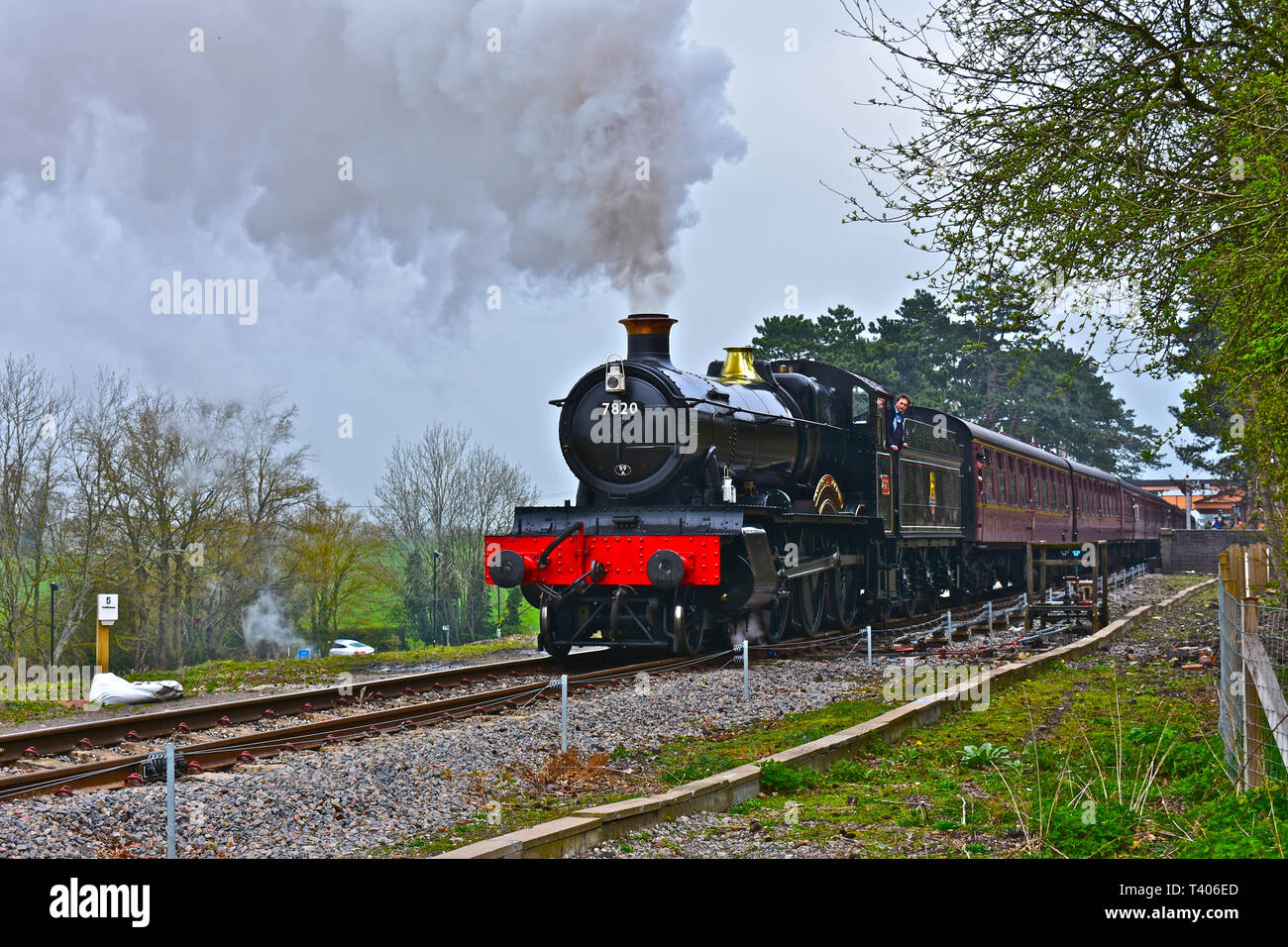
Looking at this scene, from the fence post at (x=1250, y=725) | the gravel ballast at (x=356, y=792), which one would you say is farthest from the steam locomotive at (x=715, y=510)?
the fence post at (x=1250, y=725)

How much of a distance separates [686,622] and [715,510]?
1.60 m

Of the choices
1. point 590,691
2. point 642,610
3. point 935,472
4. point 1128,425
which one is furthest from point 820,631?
point 1128,425

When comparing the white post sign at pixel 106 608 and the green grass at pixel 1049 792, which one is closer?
the green grass at pixel 1049 792

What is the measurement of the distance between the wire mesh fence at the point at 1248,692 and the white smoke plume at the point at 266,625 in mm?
42686

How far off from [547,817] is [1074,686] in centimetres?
764

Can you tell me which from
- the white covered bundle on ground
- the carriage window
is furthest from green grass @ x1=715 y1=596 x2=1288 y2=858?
the carriage window

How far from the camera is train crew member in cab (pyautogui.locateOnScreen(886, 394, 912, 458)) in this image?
18797 millimetres

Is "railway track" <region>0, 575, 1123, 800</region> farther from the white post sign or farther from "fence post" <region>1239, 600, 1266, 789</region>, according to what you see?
"fence post" <region>1239, 600, 1266, 789</region>

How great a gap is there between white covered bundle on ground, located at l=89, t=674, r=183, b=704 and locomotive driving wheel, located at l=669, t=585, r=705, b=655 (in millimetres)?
5467

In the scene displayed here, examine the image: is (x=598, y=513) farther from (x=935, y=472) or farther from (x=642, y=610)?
(x=935, y=472)

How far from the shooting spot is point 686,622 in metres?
14.5

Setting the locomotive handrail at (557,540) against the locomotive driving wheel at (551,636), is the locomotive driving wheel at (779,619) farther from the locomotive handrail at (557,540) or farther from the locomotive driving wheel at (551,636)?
the locomotive handrail at (557,540)

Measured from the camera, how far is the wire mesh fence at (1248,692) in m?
6.18
